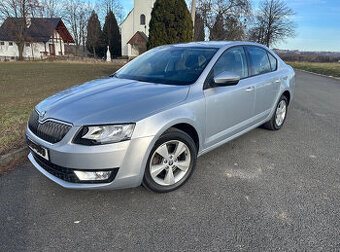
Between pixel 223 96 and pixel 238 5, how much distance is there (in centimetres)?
3289

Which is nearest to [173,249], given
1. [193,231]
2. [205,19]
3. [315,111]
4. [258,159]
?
[193,231]

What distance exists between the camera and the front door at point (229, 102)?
3.16m

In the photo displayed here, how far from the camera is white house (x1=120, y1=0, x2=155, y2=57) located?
142 feet

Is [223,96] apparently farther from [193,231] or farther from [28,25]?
[28,25]

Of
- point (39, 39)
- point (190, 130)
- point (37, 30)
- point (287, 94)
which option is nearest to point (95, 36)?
point (39, 39)

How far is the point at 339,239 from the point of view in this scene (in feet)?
7.27

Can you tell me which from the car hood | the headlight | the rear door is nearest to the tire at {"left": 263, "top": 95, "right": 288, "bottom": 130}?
the rear door

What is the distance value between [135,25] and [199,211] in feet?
151

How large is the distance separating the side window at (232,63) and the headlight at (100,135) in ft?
4.51

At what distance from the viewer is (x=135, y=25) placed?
146ft

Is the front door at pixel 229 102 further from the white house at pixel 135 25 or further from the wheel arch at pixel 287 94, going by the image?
the white house at pixel 135 25

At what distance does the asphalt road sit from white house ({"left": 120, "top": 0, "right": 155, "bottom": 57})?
4123cm

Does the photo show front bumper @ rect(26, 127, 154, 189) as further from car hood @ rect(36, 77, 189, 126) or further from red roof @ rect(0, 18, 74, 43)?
red roof @ rect(0, 18, 74, 43)

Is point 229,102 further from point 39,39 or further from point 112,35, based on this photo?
point 112,35
